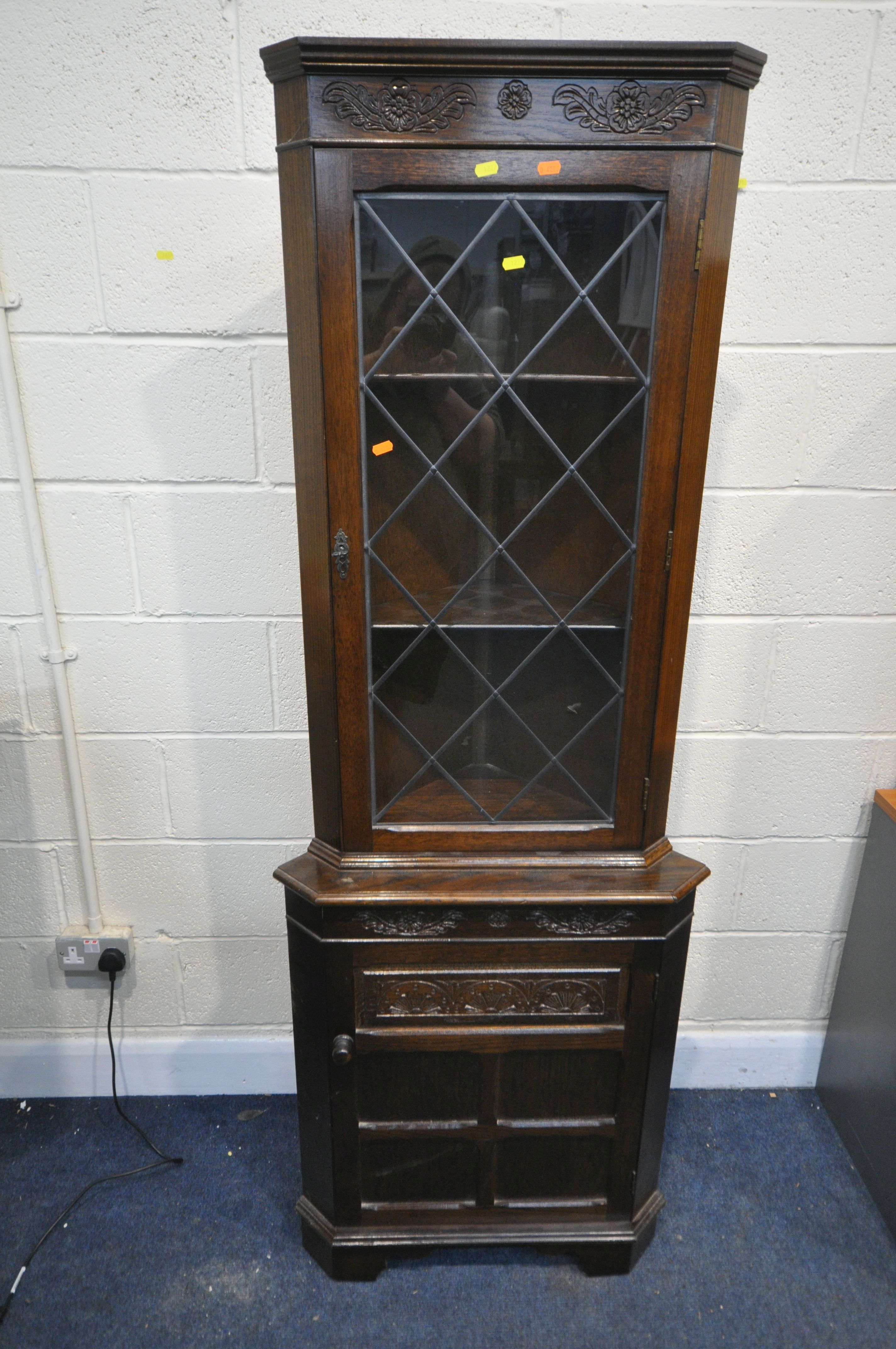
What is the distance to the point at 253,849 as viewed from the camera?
5.42 ft

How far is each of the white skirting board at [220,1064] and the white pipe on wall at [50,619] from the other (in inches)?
12.3

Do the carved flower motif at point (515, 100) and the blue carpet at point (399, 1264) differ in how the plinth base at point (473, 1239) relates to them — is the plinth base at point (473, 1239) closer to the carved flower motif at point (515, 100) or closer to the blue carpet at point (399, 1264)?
the blue carpet at point (399, 1264)

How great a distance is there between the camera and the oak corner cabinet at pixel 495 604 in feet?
3.20

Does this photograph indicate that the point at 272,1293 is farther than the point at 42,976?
No

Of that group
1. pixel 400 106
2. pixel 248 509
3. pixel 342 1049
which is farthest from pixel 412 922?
pixel 400 106

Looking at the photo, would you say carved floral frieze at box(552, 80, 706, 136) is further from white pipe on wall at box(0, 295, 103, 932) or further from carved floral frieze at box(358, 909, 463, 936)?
carved floral frieze at box(358, 909, 463, 936)

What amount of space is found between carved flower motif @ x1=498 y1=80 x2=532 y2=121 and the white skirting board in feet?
5.59

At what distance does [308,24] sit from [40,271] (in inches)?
21.7

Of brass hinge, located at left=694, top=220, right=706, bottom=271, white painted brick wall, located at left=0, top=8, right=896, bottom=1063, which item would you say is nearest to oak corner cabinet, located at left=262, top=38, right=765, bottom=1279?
brass hinge, located at left=694, top=220, right=706, bottom=271

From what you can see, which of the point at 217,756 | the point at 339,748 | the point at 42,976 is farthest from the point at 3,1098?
the point at 339,748

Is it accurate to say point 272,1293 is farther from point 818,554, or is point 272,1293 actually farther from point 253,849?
point 818,554

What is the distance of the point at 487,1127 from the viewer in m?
1.38

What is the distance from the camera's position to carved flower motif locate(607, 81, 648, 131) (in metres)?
0.96

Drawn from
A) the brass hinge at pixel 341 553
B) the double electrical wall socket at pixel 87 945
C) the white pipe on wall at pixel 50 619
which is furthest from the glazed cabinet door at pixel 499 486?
the double electrical wall socket at pixel 87 945
